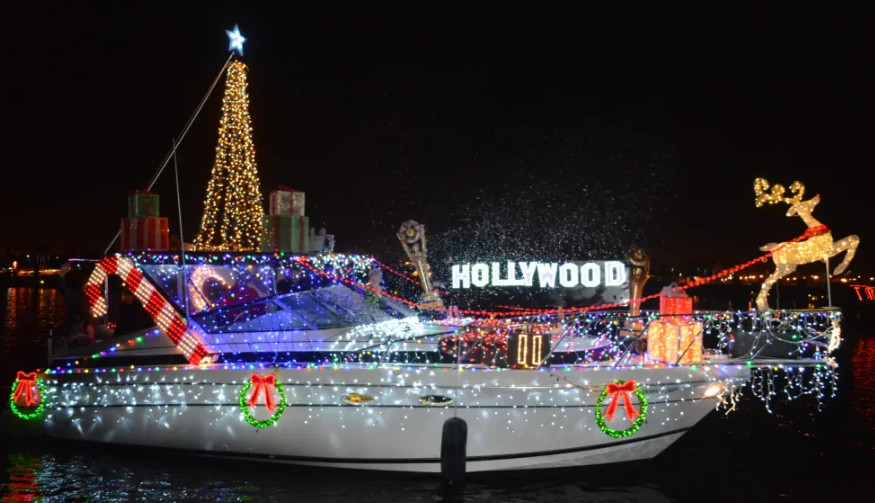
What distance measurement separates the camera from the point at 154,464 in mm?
10719

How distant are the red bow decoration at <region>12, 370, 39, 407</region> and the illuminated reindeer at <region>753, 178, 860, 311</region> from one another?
9286 mm

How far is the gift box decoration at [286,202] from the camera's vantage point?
1045 cm

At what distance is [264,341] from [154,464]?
7.20 feet

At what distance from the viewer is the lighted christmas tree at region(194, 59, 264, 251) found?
Result: 12281mm

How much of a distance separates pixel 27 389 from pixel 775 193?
9.76m

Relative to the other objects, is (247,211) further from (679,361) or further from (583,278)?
(583,278)

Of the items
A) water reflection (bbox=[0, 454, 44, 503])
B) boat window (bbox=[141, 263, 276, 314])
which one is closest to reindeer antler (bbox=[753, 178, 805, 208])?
boat window (bbox=[141, 263, 276, 314])

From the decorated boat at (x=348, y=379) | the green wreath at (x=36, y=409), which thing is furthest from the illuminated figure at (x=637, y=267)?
the green wreath at (x=36, y=409)

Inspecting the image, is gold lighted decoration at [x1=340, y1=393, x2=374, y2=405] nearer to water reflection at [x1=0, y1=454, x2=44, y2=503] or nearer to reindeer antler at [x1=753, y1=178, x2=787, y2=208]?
water reflection at [x1=0, y1=454, x2=44, y2=503]

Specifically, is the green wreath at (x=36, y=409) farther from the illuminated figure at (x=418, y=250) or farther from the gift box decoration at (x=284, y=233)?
the illuminated figure at (x=418, y=250)

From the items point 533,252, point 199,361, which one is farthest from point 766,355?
point 533,252

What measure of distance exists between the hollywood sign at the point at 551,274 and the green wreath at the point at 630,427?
16220 mm

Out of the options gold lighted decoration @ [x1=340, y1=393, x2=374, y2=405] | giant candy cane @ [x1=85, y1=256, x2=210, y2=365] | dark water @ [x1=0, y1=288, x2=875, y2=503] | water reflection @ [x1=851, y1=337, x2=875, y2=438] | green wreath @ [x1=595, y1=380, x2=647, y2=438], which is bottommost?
dark water @ [x1=0, y1=288, x2=875, y2=503]

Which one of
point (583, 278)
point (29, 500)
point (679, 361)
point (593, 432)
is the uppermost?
point (583, 278)
